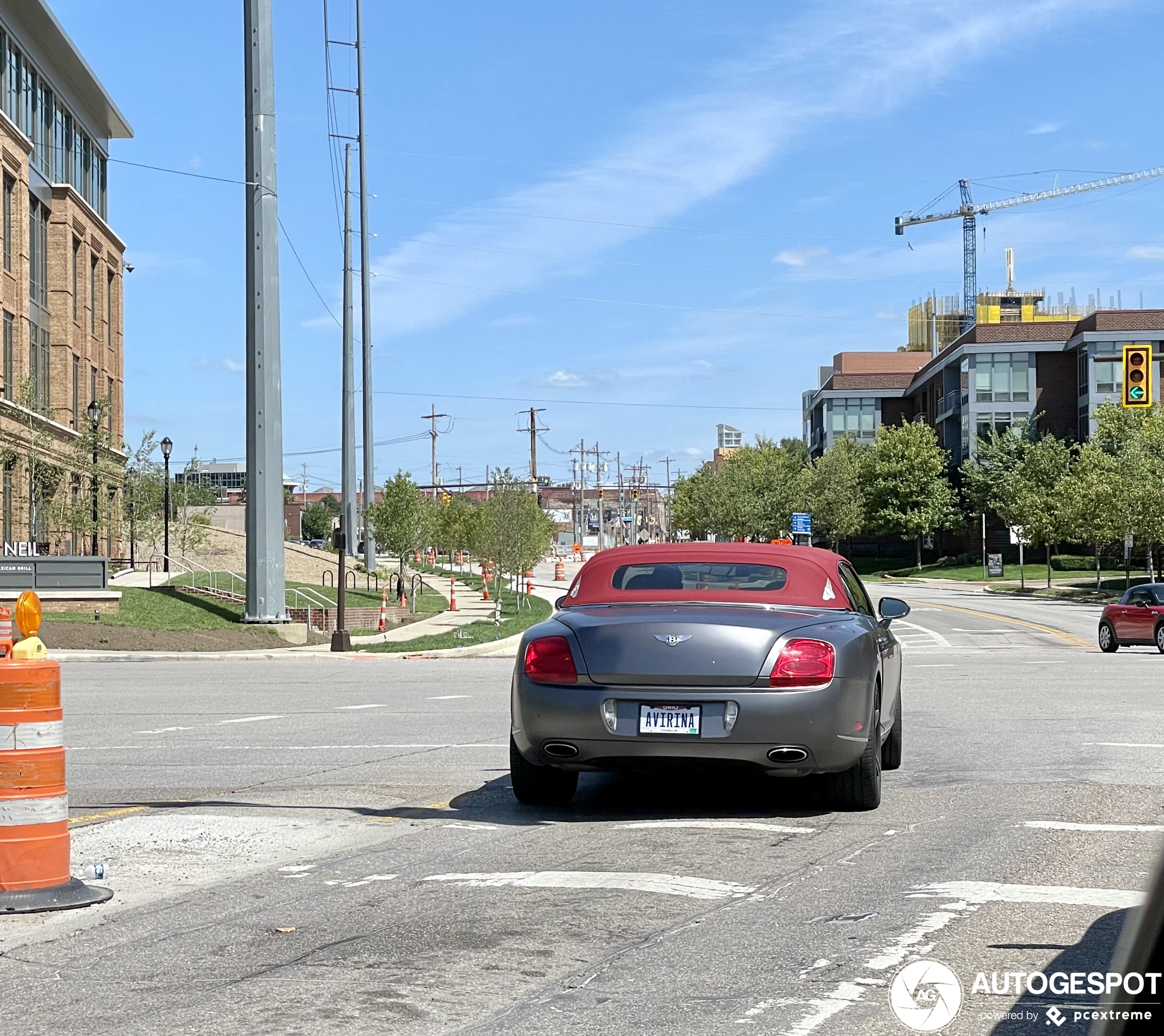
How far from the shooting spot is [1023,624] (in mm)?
40375

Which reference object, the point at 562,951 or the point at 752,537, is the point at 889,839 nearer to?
the point at 562,951

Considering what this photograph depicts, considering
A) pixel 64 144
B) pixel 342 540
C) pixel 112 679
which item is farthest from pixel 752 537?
pixel 112 679

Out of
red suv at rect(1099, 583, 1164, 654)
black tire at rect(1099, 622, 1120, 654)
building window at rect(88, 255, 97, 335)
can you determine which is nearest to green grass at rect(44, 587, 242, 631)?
black tire at rect(1099, 622, 1120, 654)

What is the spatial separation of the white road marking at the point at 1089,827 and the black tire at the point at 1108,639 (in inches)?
876

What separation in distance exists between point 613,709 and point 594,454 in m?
189

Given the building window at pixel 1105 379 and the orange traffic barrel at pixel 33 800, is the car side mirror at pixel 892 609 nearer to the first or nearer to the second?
the orange traffic barrel at pixel 33 800

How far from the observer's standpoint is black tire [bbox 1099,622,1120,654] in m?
29.1

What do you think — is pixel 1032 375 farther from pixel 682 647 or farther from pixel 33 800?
pixel 33 800

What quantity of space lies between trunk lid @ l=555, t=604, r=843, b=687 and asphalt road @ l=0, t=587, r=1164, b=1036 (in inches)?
32.4

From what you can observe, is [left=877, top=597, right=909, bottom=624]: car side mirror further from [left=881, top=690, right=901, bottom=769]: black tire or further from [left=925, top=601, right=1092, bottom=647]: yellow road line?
[left=925, top=601, right=1092, bottom=647]: yellow road line

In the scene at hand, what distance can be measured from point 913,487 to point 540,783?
89.9 m

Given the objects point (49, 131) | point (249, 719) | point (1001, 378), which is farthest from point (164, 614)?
point (1001, 378)

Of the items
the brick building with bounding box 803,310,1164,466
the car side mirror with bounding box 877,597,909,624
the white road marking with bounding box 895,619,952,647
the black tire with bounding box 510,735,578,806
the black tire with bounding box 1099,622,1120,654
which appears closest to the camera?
the black tire with bounding box 510,735,578,806

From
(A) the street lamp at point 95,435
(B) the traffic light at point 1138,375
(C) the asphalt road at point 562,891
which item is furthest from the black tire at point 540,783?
(A) the street lamp at point 95,435
